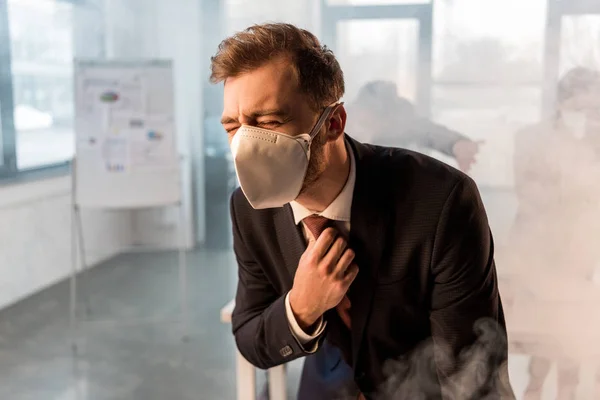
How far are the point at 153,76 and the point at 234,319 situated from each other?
1.94 metres

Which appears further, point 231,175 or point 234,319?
point 231,175

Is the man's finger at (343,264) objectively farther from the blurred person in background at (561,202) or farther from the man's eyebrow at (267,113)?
the blurred person in background at (561,202)

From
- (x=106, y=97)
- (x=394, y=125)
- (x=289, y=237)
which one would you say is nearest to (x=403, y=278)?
(x=289, y=237)

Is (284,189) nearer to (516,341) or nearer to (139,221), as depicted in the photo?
(516,341)

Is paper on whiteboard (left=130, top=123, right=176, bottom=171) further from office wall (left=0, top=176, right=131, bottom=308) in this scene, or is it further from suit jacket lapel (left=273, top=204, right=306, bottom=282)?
suit jacket lapel (left=273, top=204, right=306, bottom=282)

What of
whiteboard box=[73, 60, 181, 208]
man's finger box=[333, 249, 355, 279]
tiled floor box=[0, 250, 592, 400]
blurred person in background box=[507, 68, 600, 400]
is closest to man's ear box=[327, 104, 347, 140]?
man's finger box=[333, 249, 355, 279]

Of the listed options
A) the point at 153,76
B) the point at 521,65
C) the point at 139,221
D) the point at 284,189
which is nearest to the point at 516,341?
the point at 521,65

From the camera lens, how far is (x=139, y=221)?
427cm

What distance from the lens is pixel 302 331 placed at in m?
1.17

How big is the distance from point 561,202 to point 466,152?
275 millimetres

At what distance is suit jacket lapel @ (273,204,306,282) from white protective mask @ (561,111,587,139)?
820 millimetres

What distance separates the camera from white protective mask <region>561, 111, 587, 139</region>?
1.60 meters

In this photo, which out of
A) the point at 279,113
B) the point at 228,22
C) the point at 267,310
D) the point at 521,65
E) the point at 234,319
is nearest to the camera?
the point at 279,113

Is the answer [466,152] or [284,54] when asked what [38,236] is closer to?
[466,152]
